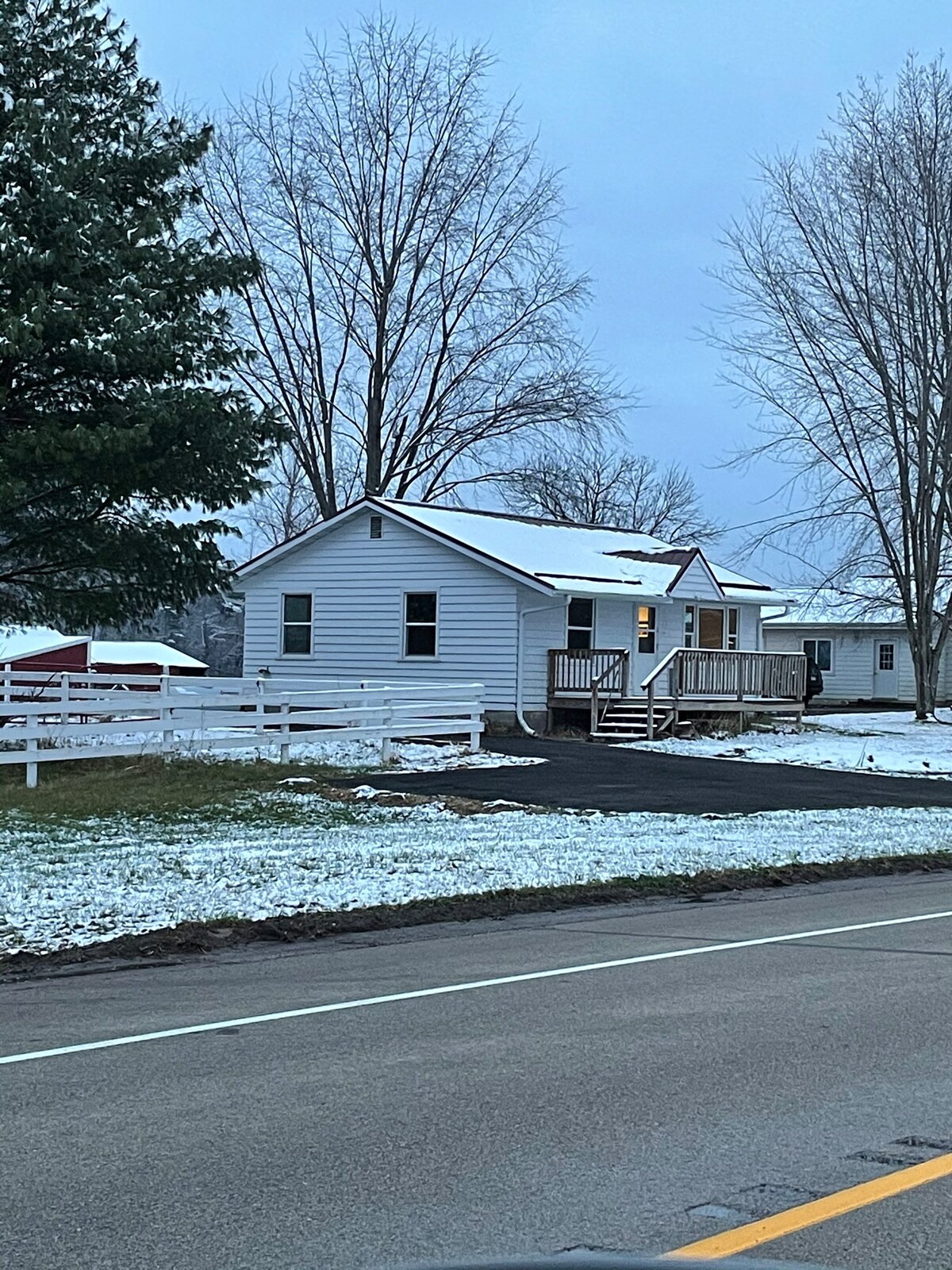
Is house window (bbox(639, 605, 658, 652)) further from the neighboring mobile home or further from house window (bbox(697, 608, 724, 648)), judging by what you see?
the neighboring mobile home

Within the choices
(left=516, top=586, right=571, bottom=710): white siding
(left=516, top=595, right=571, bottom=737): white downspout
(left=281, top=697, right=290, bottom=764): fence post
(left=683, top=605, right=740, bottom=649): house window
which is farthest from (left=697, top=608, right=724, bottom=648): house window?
(left=281, top=697, right=290, bottom=764): fence post

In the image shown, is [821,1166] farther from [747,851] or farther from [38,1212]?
[747,851]

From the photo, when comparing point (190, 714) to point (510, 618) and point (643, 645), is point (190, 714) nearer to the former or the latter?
point (510, 618)

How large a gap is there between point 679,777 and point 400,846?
9.36 metres

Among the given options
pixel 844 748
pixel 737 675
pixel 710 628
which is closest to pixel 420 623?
pixel 737 675

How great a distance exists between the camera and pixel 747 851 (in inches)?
655

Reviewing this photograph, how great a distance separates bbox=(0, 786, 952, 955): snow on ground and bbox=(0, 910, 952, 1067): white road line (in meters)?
2.87

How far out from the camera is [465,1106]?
6609 millimetres

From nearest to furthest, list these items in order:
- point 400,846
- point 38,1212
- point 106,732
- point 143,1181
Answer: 1. point 38,1212
2. point 143,1181
3. point 400,846
4. point 106,732

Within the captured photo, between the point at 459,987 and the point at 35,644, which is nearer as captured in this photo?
the point at 459,987

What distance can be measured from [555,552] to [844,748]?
30.1 ft

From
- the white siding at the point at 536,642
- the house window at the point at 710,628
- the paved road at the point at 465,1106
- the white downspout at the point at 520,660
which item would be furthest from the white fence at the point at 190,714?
the paved road at the point at 465,1106

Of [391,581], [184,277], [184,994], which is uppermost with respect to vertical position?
[184,277]

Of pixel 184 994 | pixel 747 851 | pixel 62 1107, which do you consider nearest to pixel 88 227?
pixel 747 851
